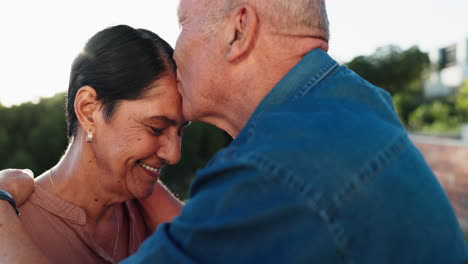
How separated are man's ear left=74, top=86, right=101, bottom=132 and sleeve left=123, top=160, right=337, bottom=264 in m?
1.48

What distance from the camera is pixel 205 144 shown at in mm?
15195

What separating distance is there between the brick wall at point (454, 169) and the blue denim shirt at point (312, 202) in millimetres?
11611

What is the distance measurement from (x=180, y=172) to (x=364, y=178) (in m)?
13.1

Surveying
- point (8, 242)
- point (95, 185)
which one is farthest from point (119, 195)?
point (8, 242)

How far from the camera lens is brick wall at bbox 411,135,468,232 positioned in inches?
499

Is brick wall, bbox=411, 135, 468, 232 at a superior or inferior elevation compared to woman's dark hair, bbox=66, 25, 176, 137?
inferior

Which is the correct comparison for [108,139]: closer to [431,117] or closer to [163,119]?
[163,119]

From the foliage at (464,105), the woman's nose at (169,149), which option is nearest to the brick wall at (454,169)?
the woman's nose at (169,149)

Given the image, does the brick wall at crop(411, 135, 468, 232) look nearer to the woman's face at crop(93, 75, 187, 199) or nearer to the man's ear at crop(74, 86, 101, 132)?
the woman's face at crop(93, 75, 187, 199)

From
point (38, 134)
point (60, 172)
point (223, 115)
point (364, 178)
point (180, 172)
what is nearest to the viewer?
point (364, 178)

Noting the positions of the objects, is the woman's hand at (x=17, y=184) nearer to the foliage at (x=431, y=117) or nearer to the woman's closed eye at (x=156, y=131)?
the woman's closed eye at (x=156, y=131)

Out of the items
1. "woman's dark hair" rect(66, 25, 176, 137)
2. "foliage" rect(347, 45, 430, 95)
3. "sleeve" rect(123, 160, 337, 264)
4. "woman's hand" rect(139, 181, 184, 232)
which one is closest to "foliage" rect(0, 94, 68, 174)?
"woman's hand" rect(139, 181, 184, 232)

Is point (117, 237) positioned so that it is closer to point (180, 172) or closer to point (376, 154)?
point (376, 154)

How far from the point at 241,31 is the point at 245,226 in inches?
34.7
